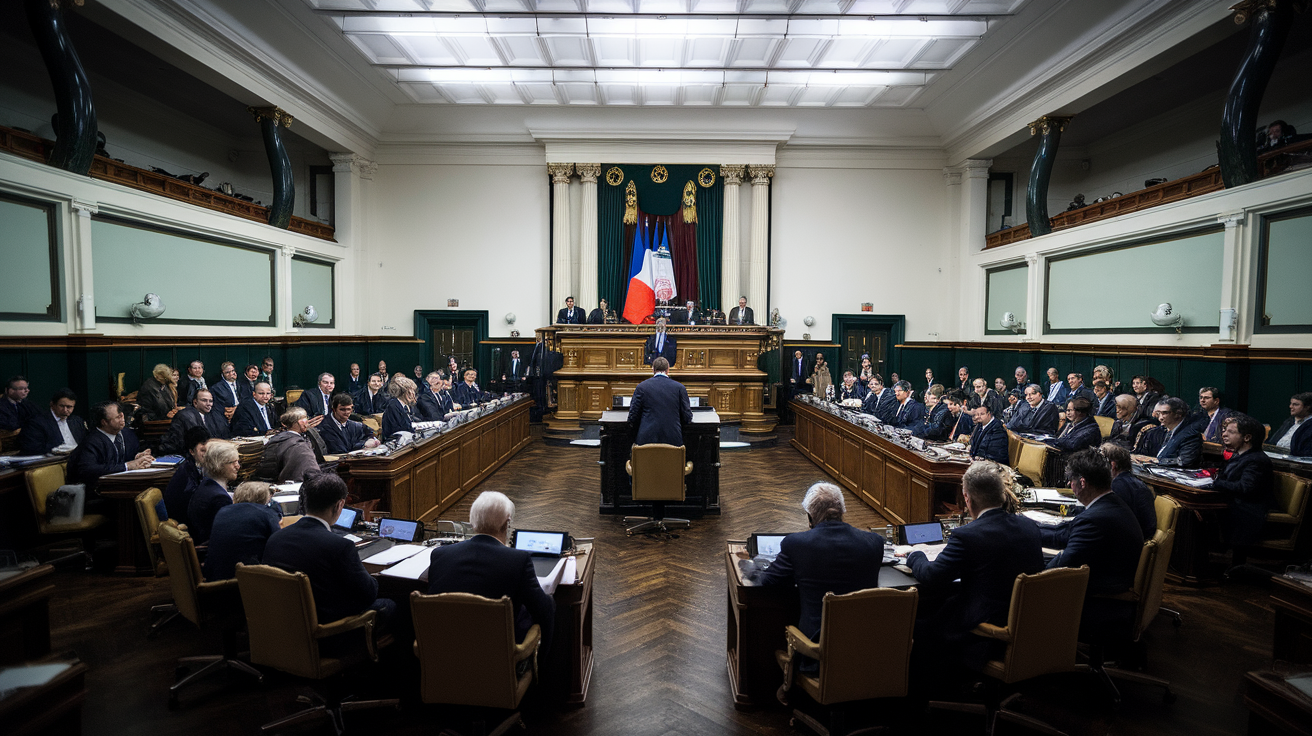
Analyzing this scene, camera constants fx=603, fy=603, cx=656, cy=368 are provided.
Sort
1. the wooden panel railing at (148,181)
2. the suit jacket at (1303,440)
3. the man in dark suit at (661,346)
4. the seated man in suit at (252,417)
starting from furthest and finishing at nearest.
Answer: the man in dark suit at (661,346) < the seated man in suit at (252,417) < the wooden panel railing at (148,181) < the suit jacket at (1303,440)

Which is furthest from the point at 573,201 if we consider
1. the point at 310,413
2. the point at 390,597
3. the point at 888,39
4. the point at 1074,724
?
the point at 1074,724

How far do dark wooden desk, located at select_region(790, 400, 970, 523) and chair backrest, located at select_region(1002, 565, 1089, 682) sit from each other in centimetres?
215

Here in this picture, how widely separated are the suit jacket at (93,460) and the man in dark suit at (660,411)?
3.84 metres

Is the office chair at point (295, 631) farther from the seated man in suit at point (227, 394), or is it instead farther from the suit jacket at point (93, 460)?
the seated man in suit at point (227, 394)

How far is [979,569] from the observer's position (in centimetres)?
237

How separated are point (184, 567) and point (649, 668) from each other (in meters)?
2.21

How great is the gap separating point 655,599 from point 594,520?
1.76m

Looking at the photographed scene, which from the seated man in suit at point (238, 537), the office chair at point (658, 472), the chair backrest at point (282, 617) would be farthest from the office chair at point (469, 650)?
the office chair at point (658, 472)

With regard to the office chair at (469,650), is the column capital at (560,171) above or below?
above

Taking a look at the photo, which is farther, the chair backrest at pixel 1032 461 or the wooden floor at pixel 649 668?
the chair backrest at pixel 1032 461

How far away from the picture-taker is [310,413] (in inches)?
268

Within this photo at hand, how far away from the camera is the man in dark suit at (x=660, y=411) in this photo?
16.6 ft

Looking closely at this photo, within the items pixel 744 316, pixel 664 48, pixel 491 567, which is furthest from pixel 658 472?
pixel 664 48

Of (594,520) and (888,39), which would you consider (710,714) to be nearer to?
(594,520)
